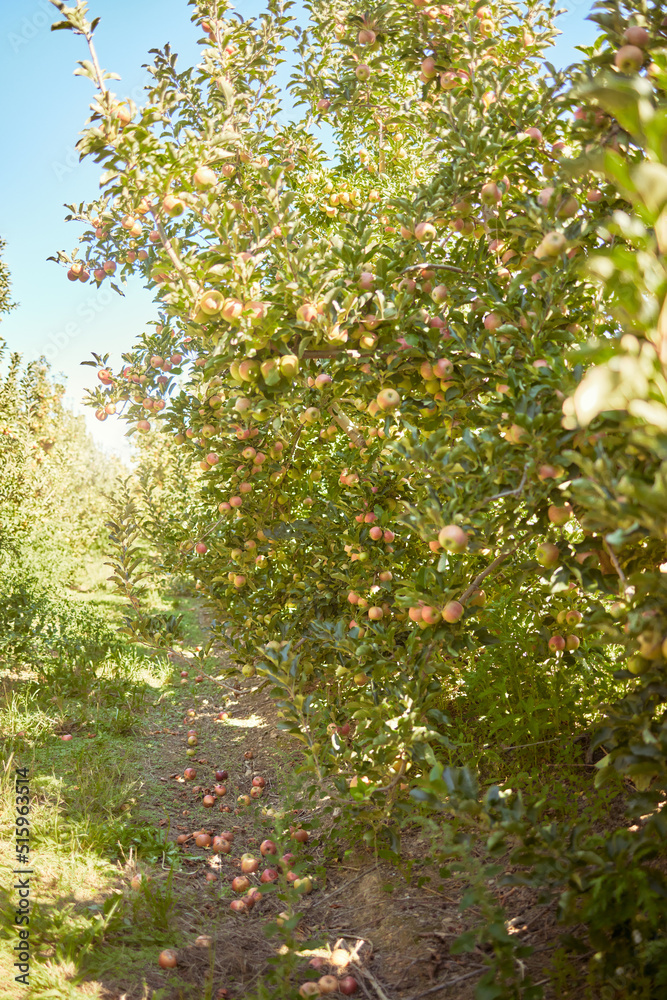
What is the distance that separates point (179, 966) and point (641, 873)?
163 centimetres

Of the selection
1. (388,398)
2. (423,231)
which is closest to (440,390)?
(388,398)

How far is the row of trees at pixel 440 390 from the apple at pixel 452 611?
0.01 meters

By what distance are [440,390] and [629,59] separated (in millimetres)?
1225

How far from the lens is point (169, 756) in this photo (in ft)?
13.3

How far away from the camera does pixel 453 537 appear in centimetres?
185

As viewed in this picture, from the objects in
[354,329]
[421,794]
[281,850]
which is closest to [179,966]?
[281,850]

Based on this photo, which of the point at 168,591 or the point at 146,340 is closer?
the point at 146,340

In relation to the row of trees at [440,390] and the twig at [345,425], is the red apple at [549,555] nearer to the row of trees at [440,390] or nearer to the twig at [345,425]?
the row of trees at [440,390]

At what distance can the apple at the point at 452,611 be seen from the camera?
203 cm

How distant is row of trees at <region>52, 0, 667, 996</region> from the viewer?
151 cm

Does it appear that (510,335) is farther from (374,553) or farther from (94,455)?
(94,455)

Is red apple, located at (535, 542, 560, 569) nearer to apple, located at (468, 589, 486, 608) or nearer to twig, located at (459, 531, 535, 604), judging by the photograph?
twig, located at (459, 531, 535, 604)

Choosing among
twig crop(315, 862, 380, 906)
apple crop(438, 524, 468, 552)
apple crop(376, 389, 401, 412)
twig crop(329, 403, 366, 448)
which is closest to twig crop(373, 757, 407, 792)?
twig crop(315, 862, 380, 906)

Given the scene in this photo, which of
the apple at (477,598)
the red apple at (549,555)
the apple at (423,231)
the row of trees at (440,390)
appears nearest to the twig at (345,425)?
the row of trees at (440,390)
